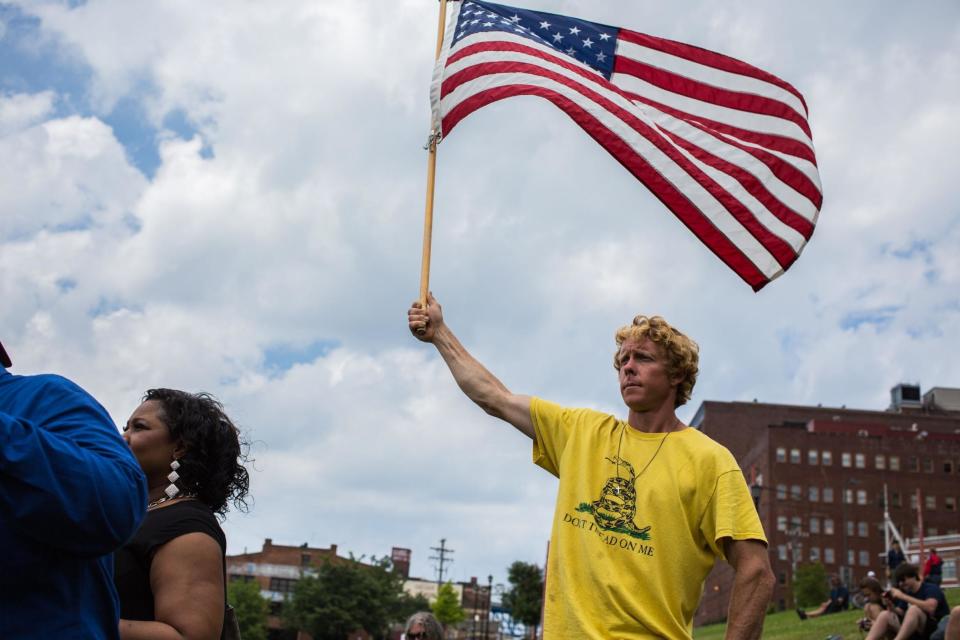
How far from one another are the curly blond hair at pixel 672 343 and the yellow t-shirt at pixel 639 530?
Result: 276 mm

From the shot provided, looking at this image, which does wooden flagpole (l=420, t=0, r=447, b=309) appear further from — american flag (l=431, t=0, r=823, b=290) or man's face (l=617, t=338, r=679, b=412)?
man's face (l=617, t=338, r=679, b=412)

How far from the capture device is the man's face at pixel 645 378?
4.64 metres

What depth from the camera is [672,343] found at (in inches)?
185

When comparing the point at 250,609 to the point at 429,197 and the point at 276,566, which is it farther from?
the point at 429,197

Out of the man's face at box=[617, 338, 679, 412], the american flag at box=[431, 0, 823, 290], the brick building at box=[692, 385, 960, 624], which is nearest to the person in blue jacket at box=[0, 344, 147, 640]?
the man's face at box=[617, 338, 679, 412]

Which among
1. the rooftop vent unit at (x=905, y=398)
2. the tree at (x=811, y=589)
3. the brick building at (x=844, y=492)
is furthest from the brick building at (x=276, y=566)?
the rooftop vent unit at (x=905, y=398)

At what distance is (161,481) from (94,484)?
1.53 m

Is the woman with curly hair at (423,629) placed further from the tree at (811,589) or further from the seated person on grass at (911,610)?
the tree at (811,589)

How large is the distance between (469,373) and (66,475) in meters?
3.17

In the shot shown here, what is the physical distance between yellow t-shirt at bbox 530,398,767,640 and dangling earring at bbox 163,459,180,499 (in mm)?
1633

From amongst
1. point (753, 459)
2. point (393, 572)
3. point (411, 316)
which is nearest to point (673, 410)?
point (411, 316)

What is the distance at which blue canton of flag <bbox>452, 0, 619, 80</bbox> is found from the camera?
661cm

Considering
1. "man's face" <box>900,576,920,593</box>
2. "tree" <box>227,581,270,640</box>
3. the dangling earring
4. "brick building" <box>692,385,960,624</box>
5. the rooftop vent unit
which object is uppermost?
the rooftop vent unit

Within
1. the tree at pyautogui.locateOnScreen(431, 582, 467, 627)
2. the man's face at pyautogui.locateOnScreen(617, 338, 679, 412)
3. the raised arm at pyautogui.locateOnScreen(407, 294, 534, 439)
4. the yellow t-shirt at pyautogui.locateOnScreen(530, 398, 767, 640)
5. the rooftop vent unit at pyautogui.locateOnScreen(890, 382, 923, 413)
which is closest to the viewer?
the yellow t-shirt at pyautogui.locateOnScreen(530, 398, 767, 640)
